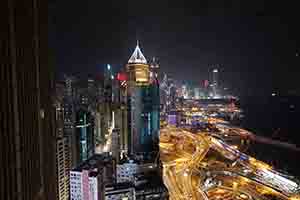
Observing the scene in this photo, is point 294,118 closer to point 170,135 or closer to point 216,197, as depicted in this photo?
point 170,135

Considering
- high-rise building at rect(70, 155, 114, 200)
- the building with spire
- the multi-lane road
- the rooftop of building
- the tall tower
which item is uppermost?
the tall tower

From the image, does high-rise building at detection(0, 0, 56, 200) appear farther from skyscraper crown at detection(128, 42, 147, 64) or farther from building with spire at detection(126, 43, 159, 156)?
skyscraper crown at detection(128, 42, 147, 64)

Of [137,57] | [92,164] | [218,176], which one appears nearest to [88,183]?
[92,164]

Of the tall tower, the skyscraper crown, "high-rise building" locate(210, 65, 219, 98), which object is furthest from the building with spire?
"high-rise building" locate(210, 65, 219, 98)

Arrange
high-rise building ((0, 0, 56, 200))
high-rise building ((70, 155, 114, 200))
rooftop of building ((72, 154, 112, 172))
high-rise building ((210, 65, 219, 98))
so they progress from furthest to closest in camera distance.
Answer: high-rise building ((210, 65, 219, 98)), rooftop of building ((72, 154, 112, 172)), high-rise building ((70, 155, 114, 200)), high-rise building ((0, 0, 56, 200))

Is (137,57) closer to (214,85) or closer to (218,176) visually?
(218,176)

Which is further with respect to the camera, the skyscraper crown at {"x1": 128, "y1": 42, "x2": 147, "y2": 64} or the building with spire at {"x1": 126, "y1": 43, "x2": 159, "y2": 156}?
the skyscraper crown at {"x1": 128, "y1": 42, "x2": 147, "y2": 64}

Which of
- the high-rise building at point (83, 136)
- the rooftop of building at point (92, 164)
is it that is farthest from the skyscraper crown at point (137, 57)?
the rooftop of building at point (92, 164)

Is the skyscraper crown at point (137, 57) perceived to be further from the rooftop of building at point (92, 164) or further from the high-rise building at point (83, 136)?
the rooftop of building at point (92, 164)
